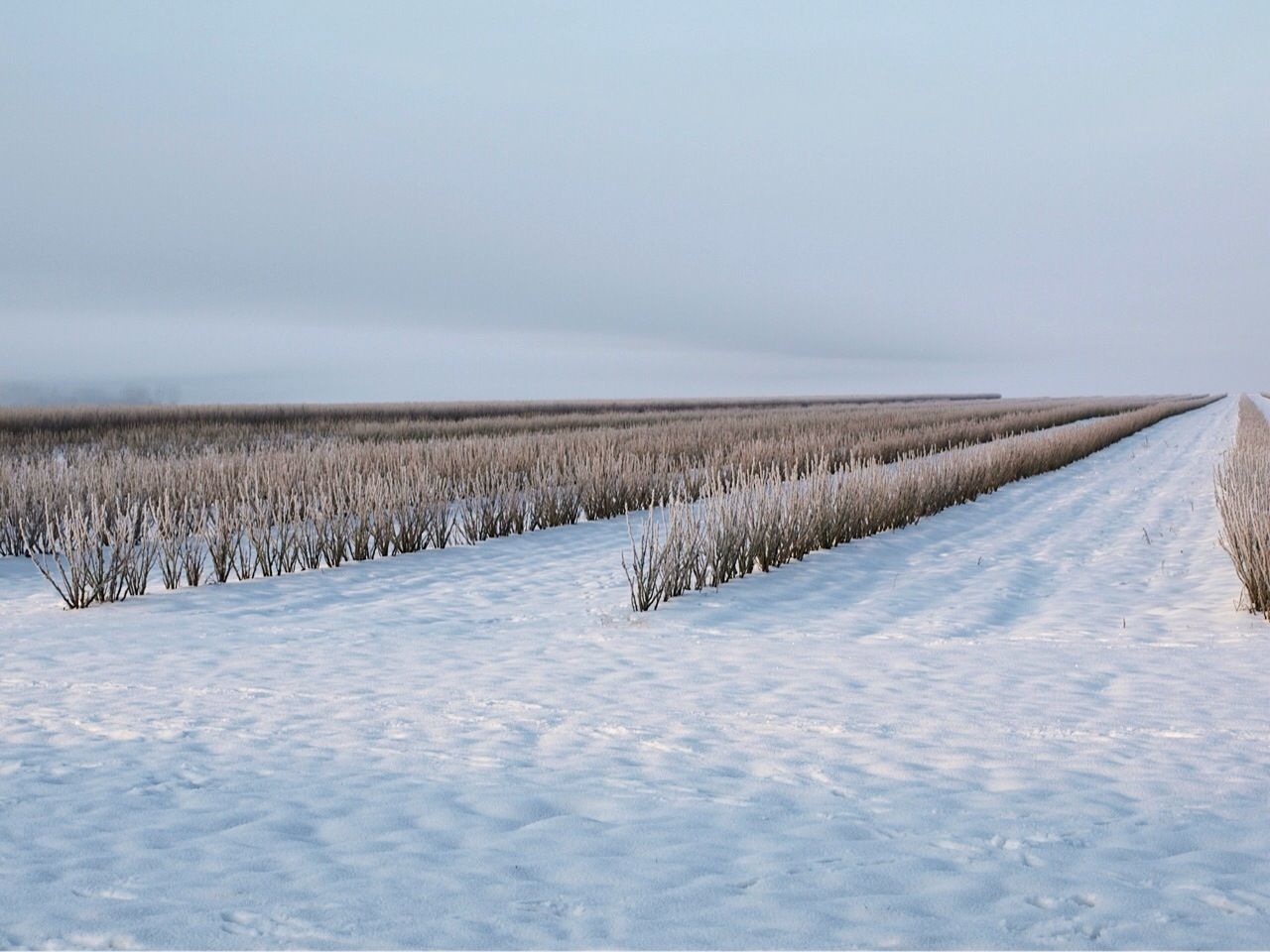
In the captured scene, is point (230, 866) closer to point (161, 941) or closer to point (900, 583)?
point (161, 941)

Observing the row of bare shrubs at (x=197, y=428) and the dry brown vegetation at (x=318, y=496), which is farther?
the row of bare shrubs at (x=197, y=428)

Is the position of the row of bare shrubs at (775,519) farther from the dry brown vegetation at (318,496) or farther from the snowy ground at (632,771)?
the snowy ground at (632,771)

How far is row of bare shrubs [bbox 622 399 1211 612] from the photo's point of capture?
268 inches

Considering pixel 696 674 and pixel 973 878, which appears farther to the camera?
pixel 696 674

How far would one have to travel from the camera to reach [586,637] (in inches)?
226

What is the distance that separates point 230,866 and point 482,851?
0.67m

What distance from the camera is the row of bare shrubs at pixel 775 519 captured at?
22.4 feet

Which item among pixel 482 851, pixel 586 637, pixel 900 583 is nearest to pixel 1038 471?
pixel 900 583

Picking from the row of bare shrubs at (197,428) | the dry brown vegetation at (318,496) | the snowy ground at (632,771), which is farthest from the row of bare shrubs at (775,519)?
the row of bare shrubs at (197,428)

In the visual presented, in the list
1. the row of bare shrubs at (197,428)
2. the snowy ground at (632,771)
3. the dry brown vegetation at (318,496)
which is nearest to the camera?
the snowy ground at (632,771)

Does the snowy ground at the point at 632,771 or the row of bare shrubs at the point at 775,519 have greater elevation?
the row of bare shrubs at the point at 775,519

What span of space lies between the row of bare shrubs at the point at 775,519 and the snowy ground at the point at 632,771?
1.13 ft

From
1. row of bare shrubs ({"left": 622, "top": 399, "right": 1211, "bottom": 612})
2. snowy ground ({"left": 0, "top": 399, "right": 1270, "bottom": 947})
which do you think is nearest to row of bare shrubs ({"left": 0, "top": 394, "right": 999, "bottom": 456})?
row of bare shrubs ({"left": 622, "top": 399, "right": 1211, "bottom": 612})

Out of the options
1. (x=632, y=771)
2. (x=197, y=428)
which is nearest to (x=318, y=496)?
(x=632, y=771)
